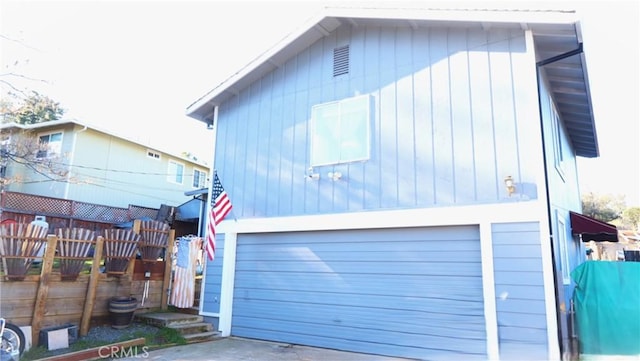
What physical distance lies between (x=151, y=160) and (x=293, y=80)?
13047mm

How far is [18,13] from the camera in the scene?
6.55 metres

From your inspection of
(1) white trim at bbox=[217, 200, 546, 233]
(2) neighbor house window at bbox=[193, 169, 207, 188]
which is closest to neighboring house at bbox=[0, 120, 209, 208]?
(2) neighbor house window at bbox=[193, 169, 207, 188]

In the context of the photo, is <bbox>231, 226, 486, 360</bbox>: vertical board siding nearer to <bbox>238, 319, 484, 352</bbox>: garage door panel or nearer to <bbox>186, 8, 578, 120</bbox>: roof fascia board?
<bbox>238, 319, 484, 352</bbox>: garage door panel

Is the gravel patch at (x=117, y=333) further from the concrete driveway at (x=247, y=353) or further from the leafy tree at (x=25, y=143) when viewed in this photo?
the leafy tree at (x=25, y=143)

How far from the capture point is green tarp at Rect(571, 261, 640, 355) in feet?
19.5

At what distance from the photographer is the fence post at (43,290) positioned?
20.2ft

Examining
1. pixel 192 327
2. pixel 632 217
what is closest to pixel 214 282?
pixel 192 327

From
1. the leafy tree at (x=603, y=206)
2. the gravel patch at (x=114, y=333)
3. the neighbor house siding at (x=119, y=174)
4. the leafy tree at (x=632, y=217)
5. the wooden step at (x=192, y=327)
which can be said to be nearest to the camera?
the gravel patch at (x=114, y=333)

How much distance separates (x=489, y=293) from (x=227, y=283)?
4967 mm

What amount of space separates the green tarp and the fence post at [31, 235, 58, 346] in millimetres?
8229

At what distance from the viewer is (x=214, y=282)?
8.32 m

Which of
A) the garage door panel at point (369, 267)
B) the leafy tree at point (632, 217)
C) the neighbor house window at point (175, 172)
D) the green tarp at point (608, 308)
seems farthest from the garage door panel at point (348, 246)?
Result: the leafy tree at point (632, 217)

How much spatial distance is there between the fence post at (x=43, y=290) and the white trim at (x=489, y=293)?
659 centimetres

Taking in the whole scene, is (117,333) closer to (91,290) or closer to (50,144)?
(91,290)
